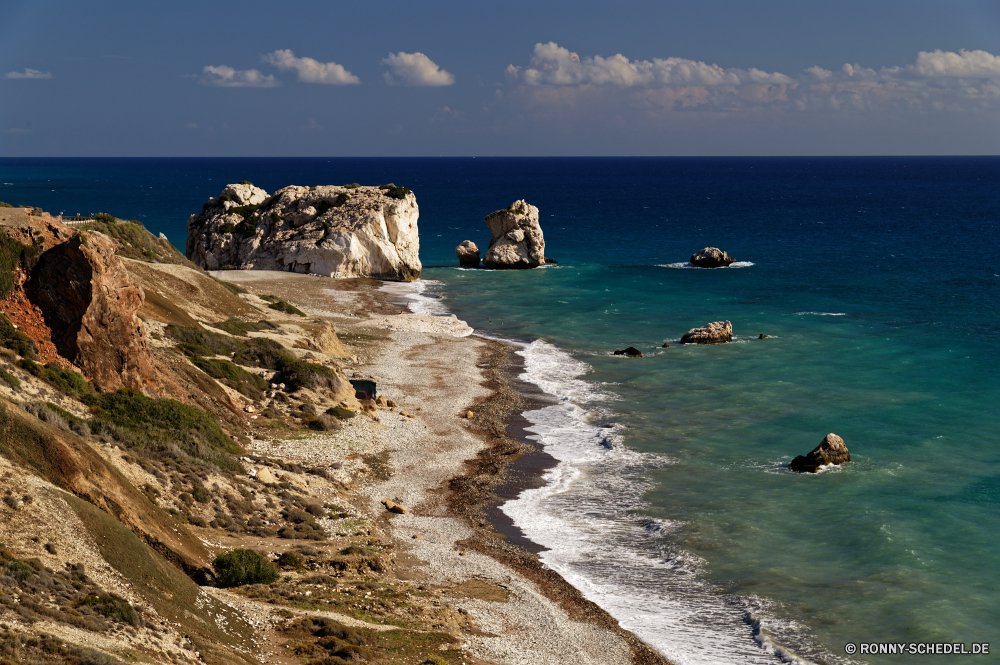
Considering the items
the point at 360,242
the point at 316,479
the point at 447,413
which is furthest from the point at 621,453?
the point at 360,242

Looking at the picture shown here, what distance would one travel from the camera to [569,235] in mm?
114812

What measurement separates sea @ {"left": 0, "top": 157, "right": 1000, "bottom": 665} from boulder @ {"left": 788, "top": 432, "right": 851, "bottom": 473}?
0.42 meters

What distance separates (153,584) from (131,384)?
1104 centimetres

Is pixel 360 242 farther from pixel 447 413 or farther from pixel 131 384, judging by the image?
pixel 131 384

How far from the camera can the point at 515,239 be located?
86.7 meters

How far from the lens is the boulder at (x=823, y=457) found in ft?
104

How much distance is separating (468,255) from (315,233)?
1888cm

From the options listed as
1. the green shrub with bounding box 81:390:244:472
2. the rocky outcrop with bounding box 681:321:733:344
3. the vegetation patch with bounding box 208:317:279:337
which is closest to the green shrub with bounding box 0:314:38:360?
the green shrub with bounding box 81:390:244:472

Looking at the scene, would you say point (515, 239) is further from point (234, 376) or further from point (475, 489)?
point (475, 489)

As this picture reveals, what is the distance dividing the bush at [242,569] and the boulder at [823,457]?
2100cm

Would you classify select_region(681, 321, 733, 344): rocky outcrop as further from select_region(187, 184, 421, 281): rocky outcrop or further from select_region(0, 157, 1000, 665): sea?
select_region(187, 184, 421, 281): rocky outcrop

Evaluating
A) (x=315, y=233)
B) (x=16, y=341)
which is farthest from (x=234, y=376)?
(x=315, y=233)

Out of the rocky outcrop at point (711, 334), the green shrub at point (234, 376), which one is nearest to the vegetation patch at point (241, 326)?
the green shrub at point (234, 376)

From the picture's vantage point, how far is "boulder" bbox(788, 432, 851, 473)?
1244 inches
